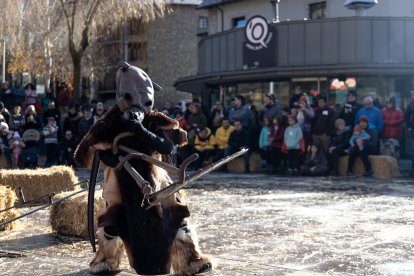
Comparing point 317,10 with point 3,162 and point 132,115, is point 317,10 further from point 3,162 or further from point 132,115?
point 132,115

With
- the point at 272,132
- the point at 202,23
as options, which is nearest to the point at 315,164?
the point at 272,132

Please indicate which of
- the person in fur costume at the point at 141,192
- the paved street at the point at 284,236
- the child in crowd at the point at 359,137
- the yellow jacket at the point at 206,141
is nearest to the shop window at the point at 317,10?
the yellow jacket at the point at 206,141

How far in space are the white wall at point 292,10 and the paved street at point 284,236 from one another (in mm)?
13382

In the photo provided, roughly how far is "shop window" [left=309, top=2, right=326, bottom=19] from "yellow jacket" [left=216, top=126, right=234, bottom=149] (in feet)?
34.9

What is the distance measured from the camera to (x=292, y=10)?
2862 cm

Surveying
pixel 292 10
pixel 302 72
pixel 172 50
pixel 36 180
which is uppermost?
pixel 172 50

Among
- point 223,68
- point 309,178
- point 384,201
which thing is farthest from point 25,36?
point 384,201

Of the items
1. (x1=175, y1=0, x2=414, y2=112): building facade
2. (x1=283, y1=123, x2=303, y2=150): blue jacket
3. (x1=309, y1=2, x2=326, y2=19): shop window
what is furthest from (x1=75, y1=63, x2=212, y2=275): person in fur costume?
(x1=309, y1=2, x2=326, y2=19): shop window

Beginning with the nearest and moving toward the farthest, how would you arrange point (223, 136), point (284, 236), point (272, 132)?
point (284, 236) < point (272, 132) < point (223, 136)

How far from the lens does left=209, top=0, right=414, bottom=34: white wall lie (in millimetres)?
25344

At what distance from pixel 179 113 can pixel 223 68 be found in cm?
487

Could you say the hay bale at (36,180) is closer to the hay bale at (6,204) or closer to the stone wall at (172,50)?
the hay bale at (6,204)

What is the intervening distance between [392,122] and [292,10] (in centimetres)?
1227

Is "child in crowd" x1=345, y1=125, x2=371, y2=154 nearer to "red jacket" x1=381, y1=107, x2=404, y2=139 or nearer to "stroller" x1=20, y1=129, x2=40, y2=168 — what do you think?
"red jacket" x1=381, y1=107, x2=404, y2=139
